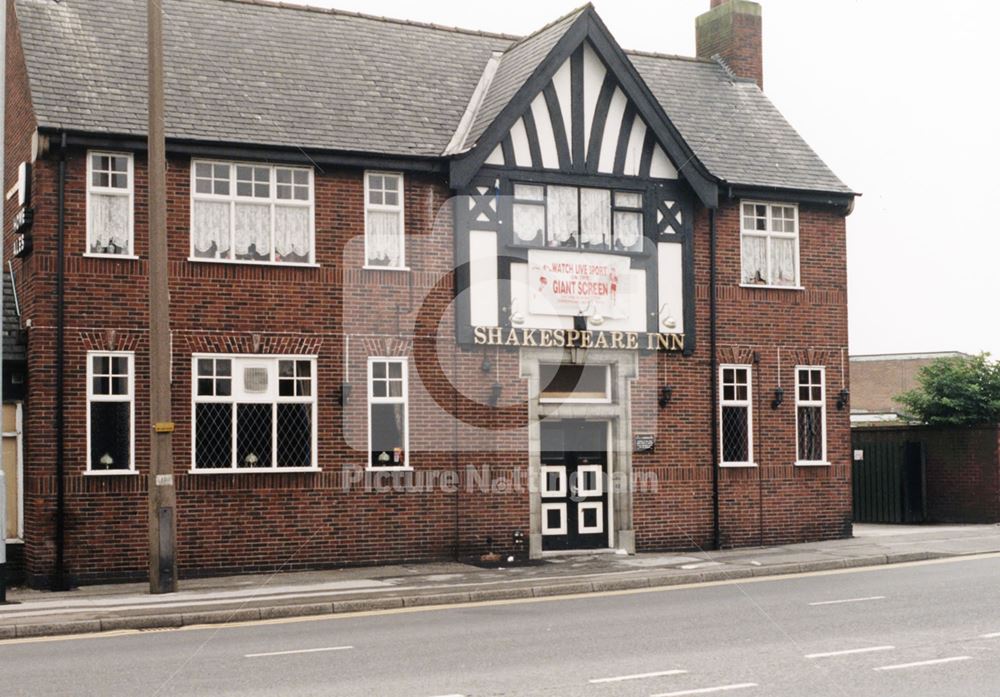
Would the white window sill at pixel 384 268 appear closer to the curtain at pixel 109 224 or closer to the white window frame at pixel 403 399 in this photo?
the white window frame at pixel 403 399

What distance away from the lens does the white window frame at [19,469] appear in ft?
68.6

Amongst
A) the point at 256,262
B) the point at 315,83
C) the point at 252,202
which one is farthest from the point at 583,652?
the point at 315,83

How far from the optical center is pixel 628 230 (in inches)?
953

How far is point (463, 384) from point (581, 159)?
455 centimetres

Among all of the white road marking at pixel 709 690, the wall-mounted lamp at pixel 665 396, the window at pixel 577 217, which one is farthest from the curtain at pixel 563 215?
the white road marking at pixel 709 690

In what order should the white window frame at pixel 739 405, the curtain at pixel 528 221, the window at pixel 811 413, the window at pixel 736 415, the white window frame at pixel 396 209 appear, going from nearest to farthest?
the white window frame at pixel 396 209
the curtain at pixel 528 221
the white window frame at pixel 739 405
the window at pixel 736 415
the window at pixel 811 413

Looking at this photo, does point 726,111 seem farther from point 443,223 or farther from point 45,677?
point 45,677

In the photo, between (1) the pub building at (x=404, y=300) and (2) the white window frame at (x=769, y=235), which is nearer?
(1) the pub building at (x=404, y=300)

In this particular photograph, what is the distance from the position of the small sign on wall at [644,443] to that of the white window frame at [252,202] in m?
6.68

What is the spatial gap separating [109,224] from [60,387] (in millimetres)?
2644

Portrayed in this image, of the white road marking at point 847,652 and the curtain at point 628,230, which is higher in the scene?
the curtain at point 628,230

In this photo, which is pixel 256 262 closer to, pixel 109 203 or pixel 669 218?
pixel 109 203

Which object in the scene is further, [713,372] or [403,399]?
[713,372]


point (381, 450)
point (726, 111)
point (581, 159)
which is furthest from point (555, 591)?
point (726, 111)
